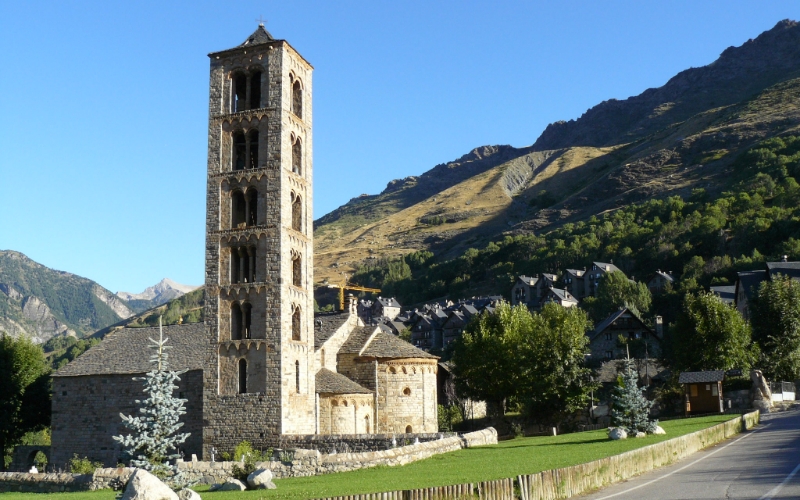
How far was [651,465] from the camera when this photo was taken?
2594 cm

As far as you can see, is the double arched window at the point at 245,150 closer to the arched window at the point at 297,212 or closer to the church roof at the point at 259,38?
the arched window at the point at 297,212

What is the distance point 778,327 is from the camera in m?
63.1

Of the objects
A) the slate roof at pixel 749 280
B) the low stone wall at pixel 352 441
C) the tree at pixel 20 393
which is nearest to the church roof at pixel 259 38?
the low stone wall at pixel 352 441

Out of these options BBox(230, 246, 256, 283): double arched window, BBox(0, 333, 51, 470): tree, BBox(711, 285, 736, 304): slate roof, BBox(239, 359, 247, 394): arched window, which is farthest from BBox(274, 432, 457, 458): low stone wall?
BBox(711, 285, 736, 304): slate roof

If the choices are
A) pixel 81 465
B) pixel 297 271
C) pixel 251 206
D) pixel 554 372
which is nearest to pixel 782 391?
pixel 554 372

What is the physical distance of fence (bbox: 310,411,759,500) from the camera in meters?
16.8

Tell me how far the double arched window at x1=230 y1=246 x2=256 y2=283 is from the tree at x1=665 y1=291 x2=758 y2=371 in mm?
35158

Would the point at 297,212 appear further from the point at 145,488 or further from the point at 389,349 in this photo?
the point at 145,488

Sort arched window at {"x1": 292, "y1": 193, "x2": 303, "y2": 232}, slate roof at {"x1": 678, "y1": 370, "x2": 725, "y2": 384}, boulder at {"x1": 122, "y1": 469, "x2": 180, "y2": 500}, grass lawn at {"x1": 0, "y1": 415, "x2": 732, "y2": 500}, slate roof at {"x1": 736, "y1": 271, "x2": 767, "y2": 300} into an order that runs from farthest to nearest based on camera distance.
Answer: slate roof at {"x1": 736, "y1": 271, "x2": 767, "y2": 300}, slate roof at {"x1": 678, "y1": 370, "x2": 725, "y2": 384}, arched window at {"x1": 292, "y1": 193, "x2": 303, "y2": 232}, grass lawn at {"x1": 0, "y1": 415, "x2": 732, "y2": 500}, boulder at {"x1": 122, "y1": 469, "x2": 180, "y2": 500}

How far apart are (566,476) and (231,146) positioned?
3214 cm

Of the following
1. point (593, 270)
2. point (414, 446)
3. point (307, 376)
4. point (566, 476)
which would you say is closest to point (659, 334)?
point (593, 270)

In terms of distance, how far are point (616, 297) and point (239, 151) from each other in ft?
270

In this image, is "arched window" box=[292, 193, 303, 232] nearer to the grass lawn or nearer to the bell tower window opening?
the bell tower window opening

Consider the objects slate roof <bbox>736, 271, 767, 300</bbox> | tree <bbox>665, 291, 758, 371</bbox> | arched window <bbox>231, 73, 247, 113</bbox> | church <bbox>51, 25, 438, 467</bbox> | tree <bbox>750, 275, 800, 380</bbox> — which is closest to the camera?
church <bbox>51, 25, 438, 467</bbox>
